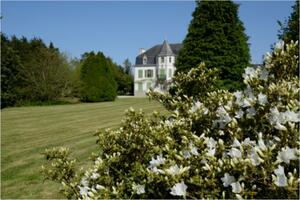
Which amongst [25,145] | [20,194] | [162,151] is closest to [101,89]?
[25,145]

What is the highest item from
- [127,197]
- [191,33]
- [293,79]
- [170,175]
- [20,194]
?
[191,33]

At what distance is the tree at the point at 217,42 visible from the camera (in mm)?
15836

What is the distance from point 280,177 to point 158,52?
241 feet

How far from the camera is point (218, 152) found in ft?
8.59

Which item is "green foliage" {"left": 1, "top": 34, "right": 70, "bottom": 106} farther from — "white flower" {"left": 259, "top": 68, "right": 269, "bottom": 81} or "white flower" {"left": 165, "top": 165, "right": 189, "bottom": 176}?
"white flower" {"left": 165, "top": 165, "right": 189, "bottom": 176}

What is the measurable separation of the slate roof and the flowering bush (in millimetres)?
68592

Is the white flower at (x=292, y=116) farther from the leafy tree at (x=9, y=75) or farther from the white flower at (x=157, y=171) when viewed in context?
the leafy tree at (x=9, y=75)

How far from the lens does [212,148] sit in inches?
104

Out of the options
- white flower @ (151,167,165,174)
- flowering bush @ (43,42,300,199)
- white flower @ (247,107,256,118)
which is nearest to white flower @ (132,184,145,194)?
flowering bush @ (43,42,300,199)

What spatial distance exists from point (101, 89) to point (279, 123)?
48512mm

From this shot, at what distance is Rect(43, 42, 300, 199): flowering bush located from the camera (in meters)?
2.22

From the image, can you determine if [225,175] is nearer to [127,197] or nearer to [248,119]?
[248,119]

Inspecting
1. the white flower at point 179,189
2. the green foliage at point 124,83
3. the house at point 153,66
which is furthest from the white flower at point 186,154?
the green foliage at point 124,83

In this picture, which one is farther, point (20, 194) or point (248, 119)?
point (20, 194)
